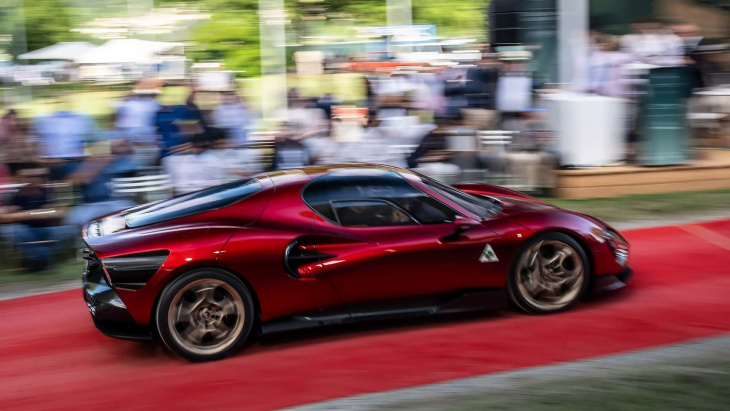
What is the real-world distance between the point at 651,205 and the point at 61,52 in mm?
18464

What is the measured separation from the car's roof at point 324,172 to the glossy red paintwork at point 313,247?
26mm

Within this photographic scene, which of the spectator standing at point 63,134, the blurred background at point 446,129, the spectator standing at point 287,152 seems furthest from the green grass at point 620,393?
the spectator standing at point 63,134

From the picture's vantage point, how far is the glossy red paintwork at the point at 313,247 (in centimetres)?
552

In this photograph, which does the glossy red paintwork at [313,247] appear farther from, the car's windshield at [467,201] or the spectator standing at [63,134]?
the spectator standing at [63,134]

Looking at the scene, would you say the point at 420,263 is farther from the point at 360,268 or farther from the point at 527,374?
the point at 527,374

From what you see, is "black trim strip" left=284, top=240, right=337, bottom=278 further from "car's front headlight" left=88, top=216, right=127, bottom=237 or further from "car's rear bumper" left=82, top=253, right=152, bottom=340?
"car's front headlight" left=88, top=216, right=127, bottom=237

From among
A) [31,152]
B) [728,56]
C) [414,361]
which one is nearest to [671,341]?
[414,361]

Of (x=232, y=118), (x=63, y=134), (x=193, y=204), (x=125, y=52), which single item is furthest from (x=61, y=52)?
(x=193, y=204)

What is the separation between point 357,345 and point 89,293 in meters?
1.88

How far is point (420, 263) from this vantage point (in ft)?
19.1

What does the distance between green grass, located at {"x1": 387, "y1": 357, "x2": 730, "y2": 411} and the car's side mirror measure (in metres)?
1.40

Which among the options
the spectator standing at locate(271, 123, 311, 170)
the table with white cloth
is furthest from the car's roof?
the table with white cloth

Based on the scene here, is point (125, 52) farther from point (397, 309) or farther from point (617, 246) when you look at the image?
point (617, 246)

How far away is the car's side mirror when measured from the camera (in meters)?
5.96
